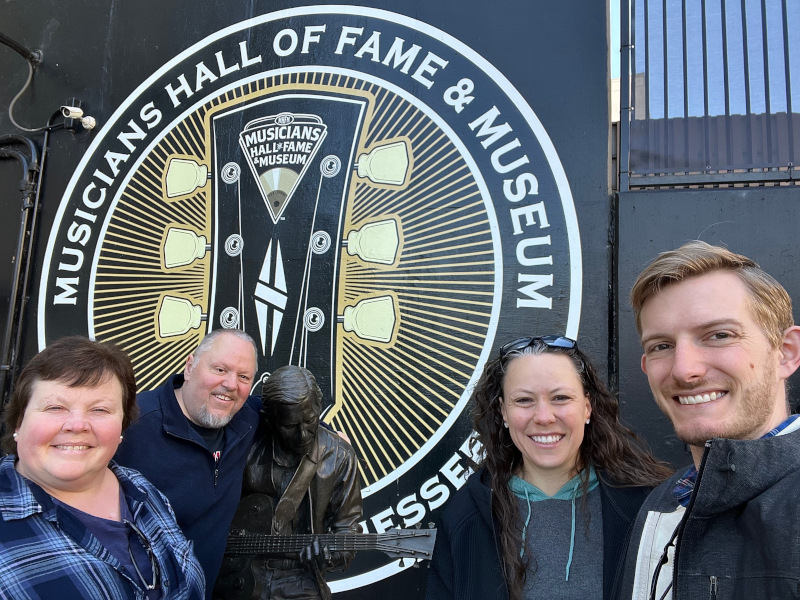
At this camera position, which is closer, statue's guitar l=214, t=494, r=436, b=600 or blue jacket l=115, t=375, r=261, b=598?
blue jacket l=115, t=375, r=261, b=598

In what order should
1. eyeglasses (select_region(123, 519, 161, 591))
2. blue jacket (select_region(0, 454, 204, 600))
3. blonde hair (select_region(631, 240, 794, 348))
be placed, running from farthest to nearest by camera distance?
eyeglasses (select_region(123, 519, 161, 591)) < blue jacket (select_region(0, 454, 204, 600)) < blonde hair (select_region(631, 240, 794, 348))

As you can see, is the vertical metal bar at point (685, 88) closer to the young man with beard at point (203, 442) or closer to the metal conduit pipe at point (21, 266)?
the young man with beard at point (203, 442)

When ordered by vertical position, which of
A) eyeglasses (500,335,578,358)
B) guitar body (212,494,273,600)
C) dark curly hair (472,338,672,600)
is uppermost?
eyeglasses (500,335,578,358)

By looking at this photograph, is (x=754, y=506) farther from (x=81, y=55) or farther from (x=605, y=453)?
(x=81, y=55)

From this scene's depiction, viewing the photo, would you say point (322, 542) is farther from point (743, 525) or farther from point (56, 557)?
point (743, 525)

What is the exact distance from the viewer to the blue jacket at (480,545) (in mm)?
1816

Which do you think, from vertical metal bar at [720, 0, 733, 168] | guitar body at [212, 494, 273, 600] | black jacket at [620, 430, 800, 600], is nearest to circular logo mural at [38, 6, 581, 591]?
vertical metal bar at [720, 0, 733, 168]

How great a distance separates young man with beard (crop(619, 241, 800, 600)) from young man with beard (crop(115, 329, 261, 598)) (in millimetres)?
1476

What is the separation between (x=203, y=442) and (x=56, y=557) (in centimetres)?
80

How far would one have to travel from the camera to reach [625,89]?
3869mm

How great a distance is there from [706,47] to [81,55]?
455 centimetres

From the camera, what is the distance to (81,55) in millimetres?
5184

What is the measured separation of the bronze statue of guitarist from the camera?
256 centimetres

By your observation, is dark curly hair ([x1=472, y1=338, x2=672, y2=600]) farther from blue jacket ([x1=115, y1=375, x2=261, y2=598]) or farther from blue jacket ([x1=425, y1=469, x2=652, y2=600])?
blue jacket ([x1=115, y1=375, x2=261, y2=598])
